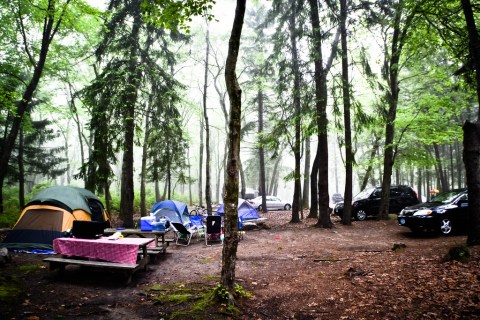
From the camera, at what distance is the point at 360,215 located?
1580 cm

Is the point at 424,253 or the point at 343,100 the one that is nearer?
the point at 424,253

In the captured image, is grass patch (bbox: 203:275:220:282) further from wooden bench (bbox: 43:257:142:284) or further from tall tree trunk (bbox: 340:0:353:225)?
tall tree trunk (bbox: 340:0:353:225)

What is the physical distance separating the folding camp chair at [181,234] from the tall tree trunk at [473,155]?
8.52 meters

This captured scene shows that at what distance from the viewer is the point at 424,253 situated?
23.7 feet

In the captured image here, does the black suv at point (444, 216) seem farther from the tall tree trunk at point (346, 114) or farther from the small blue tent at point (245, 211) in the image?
the small blue tent at point (245, 211)

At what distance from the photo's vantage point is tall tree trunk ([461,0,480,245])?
21.3 feet

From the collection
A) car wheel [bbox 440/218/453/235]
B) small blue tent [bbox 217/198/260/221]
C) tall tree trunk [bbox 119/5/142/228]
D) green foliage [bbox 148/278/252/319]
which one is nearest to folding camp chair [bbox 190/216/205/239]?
small blue tent [bbox 217/198/260/221]

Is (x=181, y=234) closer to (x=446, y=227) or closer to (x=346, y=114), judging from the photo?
(x=346, y=114)

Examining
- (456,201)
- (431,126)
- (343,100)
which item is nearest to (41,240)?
(343,100)

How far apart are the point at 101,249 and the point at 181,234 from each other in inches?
191

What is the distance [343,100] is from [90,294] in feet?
38.1

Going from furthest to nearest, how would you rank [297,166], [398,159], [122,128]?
1. [398,159]
2. [297,166]
3. [122,128]

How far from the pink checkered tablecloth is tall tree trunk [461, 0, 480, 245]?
771 centimetres

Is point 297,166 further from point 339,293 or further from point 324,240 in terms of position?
point 339,293
